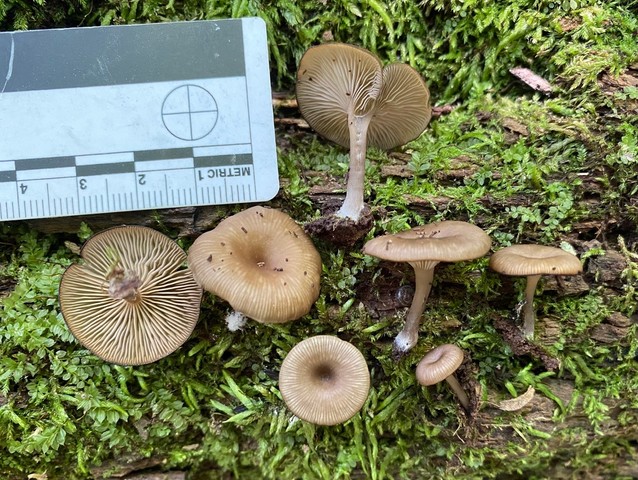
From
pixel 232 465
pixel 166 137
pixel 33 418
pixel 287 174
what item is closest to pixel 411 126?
pixel 287 174

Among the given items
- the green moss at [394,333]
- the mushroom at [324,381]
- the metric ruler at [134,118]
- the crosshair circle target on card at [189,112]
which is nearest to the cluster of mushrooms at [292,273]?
the mushroom at [324,381]

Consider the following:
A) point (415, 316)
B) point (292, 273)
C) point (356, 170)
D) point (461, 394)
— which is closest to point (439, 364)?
point (415, 316)

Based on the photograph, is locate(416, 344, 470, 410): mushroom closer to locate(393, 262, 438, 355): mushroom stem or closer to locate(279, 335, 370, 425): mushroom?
locate(393, 262, 438, 355): mushroom stem

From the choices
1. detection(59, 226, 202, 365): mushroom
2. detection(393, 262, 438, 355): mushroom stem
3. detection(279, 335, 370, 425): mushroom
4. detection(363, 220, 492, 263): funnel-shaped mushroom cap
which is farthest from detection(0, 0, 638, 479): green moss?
detection(363, 220, 492, 263): funnel-shaped mushroom cap

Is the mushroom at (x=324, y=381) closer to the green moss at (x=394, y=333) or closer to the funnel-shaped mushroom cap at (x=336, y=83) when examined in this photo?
the green moss at (x=394, y=333)

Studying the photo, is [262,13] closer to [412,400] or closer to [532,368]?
[412,400]
